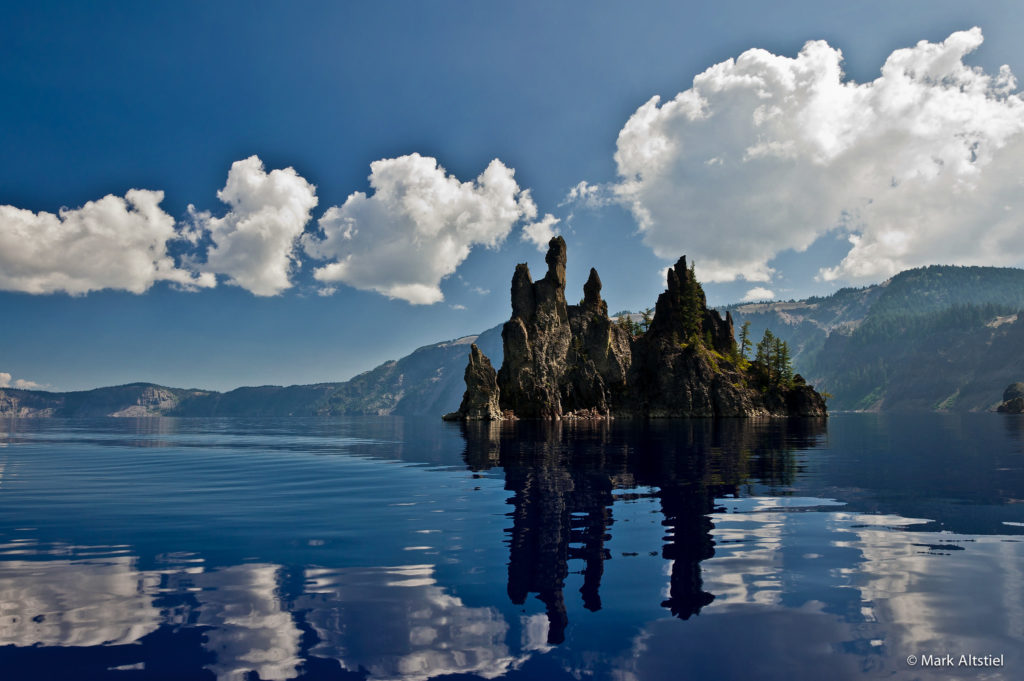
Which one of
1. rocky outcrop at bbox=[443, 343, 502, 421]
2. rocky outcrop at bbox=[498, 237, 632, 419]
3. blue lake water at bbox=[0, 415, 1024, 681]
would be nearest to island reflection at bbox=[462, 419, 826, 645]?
blue lake water at bbox=[0, 415, 1024, 681]

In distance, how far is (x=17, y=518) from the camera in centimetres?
2125

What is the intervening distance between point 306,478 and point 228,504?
1012 cm

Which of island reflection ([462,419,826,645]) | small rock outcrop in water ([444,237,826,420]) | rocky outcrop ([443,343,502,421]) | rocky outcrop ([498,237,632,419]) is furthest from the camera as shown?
rocky outcrop ([498,237,632,419])

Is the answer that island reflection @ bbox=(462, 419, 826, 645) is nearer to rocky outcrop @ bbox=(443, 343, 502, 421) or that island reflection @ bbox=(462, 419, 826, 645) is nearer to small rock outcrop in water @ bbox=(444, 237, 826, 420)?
rocky outcrop @ bbox=(443, 343, 502, 421)

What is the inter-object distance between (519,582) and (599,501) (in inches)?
454

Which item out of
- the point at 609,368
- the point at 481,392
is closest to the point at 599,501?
the point at 481,392

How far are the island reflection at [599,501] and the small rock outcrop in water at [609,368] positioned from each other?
106 m

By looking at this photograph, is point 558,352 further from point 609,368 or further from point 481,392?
point 481,392

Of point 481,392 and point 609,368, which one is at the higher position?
point 609,368

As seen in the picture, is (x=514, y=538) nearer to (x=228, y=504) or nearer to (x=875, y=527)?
(x=875, y=527)

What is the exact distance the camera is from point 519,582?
1235 centimetres

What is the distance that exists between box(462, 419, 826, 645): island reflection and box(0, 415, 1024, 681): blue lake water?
0.43 ft

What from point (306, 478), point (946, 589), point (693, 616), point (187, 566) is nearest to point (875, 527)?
A: point (946, 589)

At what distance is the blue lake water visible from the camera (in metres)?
8.62
